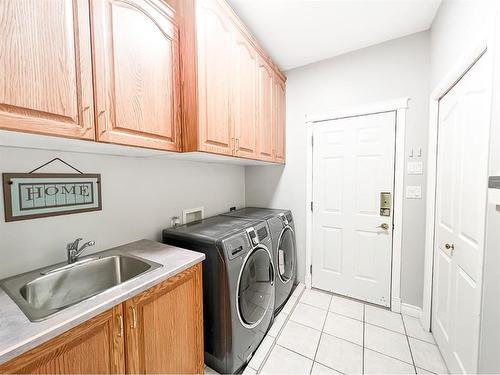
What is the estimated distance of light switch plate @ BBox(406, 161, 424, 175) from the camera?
1.84 meters

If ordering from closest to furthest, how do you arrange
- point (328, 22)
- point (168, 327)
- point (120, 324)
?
point (120, 324) → point (168, 327) → point (328, 22)

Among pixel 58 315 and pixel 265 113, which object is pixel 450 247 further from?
pixel 58 315

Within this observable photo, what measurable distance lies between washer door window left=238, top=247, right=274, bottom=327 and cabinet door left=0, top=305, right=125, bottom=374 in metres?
0.70

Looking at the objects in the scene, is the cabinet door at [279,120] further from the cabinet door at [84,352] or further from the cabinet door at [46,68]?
the cabinet door at [84,352]

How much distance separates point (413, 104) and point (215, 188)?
2026mm

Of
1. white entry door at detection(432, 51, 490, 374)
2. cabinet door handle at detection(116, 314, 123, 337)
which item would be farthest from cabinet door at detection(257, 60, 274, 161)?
cabinet door handle at detection(116, 314, 123, 337)

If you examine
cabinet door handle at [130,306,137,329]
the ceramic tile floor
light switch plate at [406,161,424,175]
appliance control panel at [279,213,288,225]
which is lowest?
the ceramic tile floor

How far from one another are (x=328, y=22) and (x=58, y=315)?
2385 mm

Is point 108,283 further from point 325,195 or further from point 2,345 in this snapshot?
point 325,195

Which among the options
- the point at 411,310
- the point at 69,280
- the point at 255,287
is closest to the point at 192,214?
the point at 255,287

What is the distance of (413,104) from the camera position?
6.11 feet

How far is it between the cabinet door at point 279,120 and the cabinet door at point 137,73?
120cm

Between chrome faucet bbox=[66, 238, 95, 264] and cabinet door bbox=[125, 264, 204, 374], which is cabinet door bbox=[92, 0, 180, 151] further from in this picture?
cabinet door bbox=[125, 264, 204, 374]

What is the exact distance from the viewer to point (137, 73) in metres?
1.06
